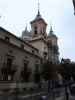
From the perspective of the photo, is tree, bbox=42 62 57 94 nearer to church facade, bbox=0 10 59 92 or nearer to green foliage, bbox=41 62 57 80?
green foliage, bbox=41 62 57 80

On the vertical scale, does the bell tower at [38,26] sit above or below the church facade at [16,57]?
above

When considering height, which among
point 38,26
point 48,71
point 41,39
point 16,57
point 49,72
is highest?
point 38,26

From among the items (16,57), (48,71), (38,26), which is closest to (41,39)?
(38,26)

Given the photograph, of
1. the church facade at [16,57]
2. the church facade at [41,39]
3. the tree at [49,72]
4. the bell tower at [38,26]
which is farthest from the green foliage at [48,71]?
the bell tower at [38,26]

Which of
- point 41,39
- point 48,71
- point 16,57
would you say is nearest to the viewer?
point 16,57

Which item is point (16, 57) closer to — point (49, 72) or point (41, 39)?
point (49, 72)

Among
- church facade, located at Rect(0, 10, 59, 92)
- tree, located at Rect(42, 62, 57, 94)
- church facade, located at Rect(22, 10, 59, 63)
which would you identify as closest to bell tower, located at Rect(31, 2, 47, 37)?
church facade, located at Rect(22, 10, 59, 63)

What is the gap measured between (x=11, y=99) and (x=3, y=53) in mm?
9696

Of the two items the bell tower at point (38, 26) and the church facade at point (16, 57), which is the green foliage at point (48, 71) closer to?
the church facade at point (16, 57)

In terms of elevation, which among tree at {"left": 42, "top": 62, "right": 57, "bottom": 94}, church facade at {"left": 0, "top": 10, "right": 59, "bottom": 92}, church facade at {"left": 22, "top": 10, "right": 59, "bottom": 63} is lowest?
tree at {"left": 42, "top": 62, "right": 57, "bottom": 94}

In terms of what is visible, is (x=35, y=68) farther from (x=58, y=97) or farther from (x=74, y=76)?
(x=58, y=97)

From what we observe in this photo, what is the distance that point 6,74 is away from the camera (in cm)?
1666

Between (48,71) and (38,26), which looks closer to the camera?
(48,71)

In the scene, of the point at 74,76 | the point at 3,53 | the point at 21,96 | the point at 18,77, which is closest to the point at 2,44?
the point at 3,53
